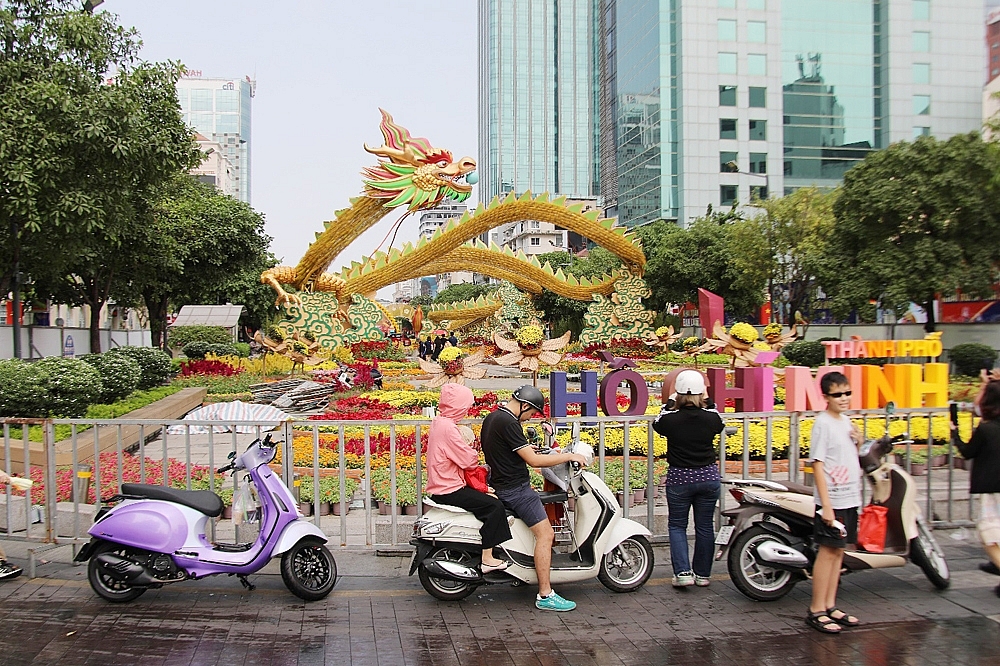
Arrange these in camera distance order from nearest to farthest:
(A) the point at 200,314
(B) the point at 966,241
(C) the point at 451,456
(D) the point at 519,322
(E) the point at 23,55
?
(C) the point at 451,456 < (E) the point at 23,55 < (B) the point at 966,241 < (D) the point at 519,322 < (A) the point at 200,314

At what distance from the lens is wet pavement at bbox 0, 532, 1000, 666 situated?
14.9 ft

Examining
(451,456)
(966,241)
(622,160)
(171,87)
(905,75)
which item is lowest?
(451,456)

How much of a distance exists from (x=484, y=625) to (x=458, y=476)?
0.98m

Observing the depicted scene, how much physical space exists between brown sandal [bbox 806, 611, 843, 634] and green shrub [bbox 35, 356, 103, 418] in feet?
31.0

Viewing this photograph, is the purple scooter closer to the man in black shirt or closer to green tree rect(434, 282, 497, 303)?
the man in black shirt

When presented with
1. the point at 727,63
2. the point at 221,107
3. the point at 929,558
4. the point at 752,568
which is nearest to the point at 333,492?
the point at 752,568

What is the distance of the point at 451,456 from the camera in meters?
5.32

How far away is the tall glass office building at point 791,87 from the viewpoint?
54.8 metres

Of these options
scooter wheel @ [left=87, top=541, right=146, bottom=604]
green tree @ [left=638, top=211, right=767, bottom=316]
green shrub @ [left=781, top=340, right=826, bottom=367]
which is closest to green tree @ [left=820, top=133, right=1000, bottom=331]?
green shrub @ [left=781, top=340, right=826, bottom=367]

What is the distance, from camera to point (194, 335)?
3991cm

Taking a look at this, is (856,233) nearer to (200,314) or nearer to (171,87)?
(171,87)

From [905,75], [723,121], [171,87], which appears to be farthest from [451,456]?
[905,75]

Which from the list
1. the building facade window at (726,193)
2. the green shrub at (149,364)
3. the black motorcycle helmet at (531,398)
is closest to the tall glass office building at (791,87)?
the building facade window at (726,193)

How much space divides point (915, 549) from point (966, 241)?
19.9 m
